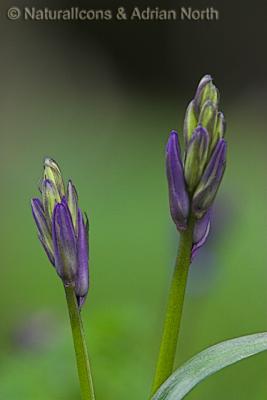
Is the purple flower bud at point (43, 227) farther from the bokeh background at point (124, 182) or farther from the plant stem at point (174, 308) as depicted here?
the bokeh background at point (124, 182)

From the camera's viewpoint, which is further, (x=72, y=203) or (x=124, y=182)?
(x=124, y=182)

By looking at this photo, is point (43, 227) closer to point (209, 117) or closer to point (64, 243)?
point (64, 243)

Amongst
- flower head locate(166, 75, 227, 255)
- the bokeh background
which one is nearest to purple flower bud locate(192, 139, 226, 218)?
flower head locate(166, 75, 227, 255)

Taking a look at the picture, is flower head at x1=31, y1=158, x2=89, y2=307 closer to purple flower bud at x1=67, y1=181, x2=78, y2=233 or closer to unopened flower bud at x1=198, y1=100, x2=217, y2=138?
purple flower bud at x1=67, y1=181, x2=78, y2=233

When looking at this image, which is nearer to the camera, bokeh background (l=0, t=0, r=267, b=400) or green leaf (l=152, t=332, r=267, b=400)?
green leaf (l=152, t=332, r=267, b=400)

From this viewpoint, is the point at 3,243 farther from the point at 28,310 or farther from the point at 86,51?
the point at 86,51

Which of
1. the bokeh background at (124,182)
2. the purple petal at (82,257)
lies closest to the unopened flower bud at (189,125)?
the purple petal at (82,257)

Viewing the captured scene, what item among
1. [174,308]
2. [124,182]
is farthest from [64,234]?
[124,182]
